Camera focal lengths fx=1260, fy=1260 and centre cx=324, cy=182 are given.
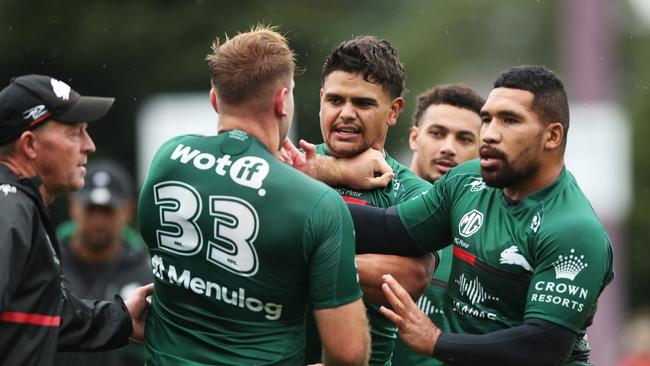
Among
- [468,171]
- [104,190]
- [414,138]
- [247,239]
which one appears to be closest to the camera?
[247,239]

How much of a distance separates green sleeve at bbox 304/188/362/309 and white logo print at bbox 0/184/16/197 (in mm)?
1405

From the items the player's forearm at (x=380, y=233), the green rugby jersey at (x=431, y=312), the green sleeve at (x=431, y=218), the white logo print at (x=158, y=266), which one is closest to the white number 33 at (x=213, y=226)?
the white logo print at (x=158, y=266)

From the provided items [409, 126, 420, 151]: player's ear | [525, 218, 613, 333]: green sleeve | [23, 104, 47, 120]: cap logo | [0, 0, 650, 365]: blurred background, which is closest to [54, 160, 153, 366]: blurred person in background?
[409, 126, 420, 151]: player's ear

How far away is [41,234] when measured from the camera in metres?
5.93

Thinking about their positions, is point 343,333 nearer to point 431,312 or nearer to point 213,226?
point 213,226

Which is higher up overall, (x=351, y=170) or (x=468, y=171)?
(x=468, y=171)

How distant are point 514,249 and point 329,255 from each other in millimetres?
1042

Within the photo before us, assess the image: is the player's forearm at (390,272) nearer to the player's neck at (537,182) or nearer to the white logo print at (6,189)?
the player's neck at (537,182)

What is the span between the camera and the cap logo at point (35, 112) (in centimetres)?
607

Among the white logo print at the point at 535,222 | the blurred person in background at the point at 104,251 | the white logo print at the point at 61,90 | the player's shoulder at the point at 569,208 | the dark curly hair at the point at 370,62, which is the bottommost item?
the blurred person in background at the point at 104,251

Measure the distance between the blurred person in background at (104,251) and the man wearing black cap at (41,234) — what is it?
10.4ft

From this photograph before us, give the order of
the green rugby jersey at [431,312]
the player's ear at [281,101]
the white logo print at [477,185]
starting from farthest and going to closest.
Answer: the green rugby jersey at [431,312] → the white logo print at [477,185] → the player's ear at [281,101]

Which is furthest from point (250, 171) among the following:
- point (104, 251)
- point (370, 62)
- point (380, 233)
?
point (104, 251)

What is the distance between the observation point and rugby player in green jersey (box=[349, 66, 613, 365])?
19.9 feet
